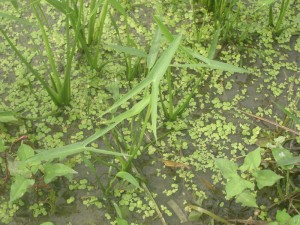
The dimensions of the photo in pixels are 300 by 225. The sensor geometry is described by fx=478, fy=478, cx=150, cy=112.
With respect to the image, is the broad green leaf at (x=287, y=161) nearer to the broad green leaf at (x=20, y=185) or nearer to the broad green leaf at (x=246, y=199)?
the broad green leaf at (x=246, y=199)

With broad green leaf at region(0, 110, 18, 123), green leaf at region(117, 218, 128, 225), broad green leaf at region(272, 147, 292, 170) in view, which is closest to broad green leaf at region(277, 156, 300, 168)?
broad green leaf at region(272, 147, 292, 170)

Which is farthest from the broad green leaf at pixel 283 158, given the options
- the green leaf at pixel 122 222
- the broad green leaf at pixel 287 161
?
the green leaf at pixel 122 222

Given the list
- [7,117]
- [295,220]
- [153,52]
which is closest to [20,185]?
[7,117]

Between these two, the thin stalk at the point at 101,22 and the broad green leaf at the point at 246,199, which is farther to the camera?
the thin stalk at the point at 101,22

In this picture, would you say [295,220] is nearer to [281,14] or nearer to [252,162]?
[252,162]

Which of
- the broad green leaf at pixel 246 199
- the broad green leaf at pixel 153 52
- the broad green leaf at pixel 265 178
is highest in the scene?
the broad green leaf at pixel 153 52

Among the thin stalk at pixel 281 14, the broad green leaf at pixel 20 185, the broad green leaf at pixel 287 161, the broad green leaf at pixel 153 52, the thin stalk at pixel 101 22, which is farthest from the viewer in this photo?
the thin stalk at pixel 281 14

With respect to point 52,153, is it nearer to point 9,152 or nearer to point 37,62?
point 9,152

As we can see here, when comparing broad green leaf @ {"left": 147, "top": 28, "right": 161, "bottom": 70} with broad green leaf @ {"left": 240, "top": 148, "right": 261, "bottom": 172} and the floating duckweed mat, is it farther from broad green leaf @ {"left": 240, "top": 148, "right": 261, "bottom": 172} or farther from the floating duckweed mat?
broad green leaf @ {"left": 240, "top": 148, "right": 261, "bottom": 172}
